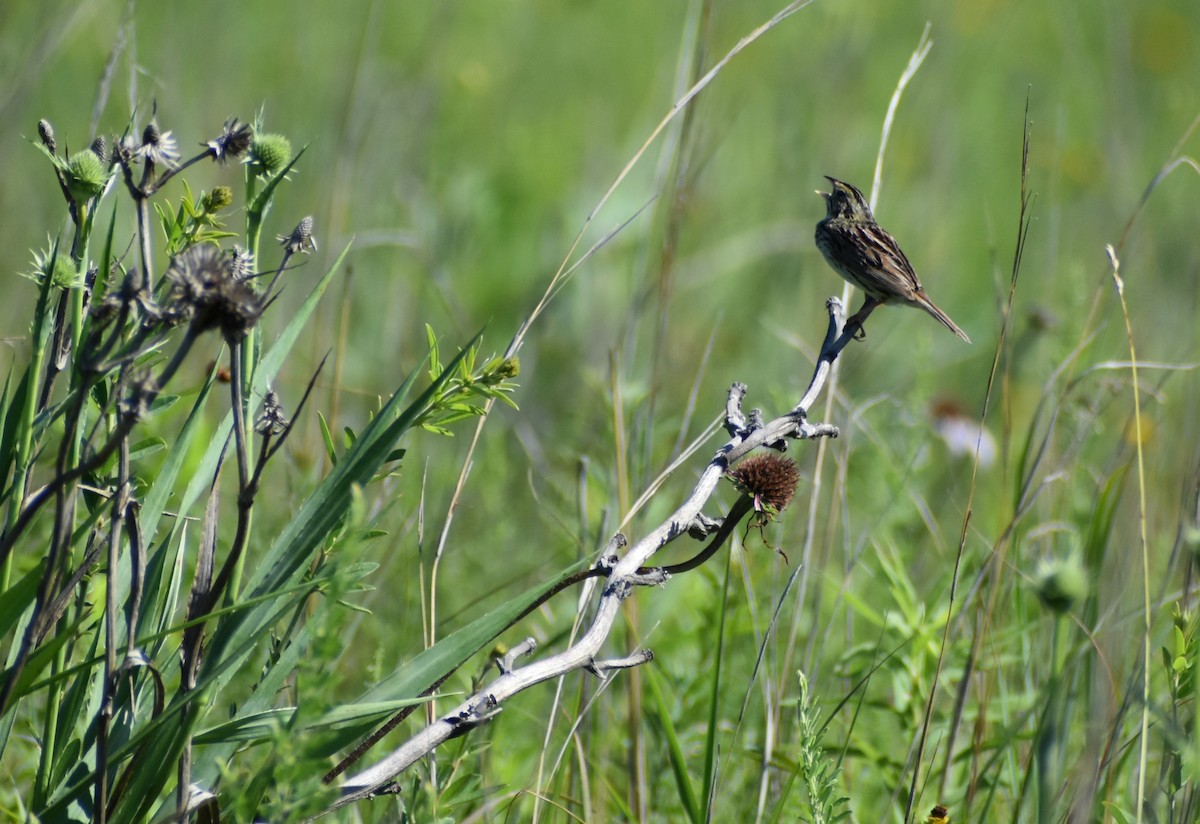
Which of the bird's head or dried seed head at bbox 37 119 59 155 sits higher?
the bird's head

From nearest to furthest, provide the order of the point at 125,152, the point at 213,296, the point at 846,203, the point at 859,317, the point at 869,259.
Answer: the point at 213,296, the point at 125,152, the point at 859,317, the point at 869,259, the point at 846,203

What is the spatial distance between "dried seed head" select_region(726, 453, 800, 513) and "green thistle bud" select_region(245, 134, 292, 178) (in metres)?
0.74

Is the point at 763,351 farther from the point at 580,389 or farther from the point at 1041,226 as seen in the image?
the point at 1041,226

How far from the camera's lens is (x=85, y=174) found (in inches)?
58.2

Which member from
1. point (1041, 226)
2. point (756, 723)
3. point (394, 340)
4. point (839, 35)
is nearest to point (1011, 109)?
point (1041, 226)

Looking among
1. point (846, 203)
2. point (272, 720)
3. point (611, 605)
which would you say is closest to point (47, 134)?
point (272, 720)

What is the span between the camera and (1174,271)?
5.97 metres

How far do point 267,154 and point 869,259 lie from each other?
4.80 feet

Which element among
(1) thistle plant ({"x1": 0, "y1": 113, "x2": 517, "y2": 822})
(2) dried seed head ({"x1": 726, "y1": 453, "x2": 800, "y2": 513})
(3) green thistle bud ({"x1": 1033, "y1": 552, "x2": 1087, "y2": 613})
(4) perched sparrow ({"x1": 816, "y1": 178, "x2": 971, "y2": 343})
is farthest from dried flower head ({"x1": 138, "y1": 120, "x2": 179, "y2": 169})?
(4) perched sparrow ({"x1": 816, "y1": 178, "x2": 971, "y2": 343})

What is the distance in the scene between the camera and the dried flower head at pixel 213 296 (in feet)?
4.00

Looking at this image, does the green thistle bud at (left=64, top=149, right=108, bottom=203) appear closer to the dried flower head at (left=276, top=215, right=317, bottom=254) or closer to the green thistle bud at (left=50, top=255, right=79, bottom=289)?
the green thistle bud at (left=50, top=255, right=79, bottom=289)

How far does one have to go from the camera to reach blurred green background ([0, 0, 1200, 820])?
3.54m

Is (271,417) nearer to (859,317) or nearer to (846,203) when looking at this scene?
(859,317)

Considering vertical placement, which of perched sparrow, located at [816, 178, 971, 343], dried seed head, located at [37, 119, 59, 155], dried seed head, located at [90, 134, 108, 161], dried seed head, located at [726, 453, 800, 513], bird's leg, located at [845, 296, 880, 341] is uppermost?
perched sparrow, located at [816, 178, 971, 343]
